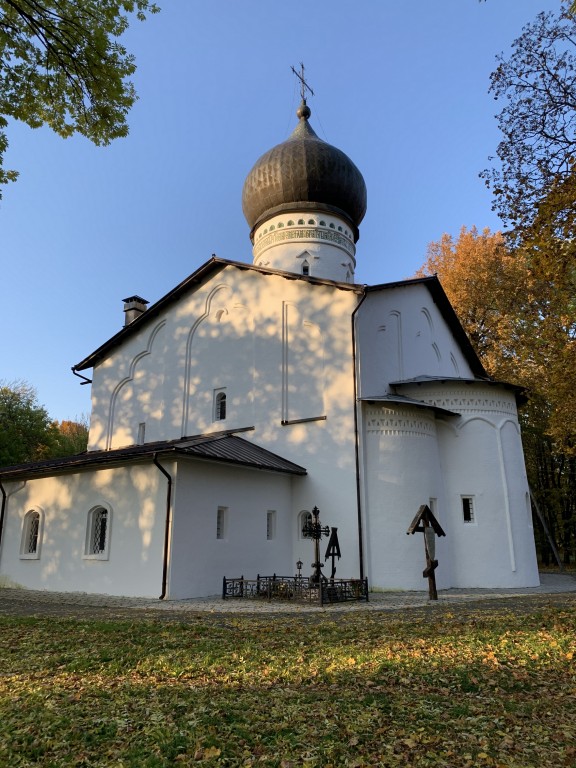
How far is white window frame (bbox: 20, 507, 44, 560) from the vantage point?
53.4 feet

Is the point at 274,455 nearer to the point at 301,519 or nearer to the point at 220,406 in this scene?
the point at 301,519

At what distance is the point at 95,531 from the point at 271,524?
4.76 metres

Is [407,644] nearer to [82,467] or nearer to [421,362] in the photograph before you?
[82,467]

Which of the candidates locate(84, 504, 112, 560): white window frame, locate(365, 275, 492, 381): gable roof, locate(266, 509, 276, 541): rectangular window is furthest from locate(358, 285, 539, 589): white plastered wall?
locate(84, 504, 112, 560): white window frame

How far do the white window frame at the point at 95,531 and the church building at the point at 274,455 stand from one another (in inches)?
2.0

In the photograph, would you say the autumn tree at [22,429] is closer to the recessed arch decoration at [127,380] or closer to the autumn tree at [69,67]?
the recessed arch decoration at [127,380]

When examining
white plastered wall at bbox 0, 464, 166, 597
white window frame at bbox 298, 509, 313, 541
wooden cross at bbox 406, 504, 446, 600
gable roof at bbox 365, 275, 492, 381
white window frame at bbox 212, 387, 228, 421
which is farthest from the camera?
white window frame at bbox 212, 387, 228, 421

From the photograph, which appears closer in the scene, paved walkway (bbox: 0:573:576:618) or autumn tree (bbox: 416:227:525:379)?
paved walkway (bbox: 0:573:576:618)

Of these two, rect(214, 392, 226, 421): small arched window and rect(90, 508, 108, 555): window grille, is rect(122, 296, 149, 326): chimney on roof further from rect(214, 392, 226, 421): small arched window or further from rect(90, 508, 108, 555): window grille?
rect(90, 508, 108, 555): window grille

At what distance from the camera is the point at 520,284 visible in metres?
24.7

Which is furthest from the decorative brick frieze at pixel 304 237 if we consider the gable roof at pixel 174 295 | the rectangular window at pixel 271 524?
the rectangular window at pixel 271 524

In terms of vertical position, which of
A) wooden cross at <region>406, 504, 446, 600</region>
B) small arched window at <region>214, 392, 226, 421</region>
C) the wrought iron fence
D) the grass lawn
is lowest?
the grass lawn

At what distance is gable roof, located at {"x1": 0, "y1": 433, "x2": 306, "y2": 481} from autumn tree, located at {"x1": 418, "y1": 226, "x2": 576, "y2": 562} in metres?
7.86

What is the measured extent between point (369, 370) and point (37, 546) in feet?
35.4
